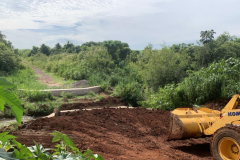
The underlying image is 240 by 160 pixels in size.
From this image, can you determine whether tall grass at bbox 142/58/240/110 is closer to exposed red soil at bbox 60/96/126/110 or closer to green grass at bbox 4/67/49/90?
exposed red soil at bbox 60/96/126/110

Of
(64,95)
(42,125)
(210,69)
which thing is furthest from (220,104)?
(64,95)

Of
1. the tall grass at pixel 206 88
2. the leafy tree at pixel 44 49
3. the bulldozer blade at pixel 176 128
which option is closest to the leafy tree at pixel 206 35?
the tall grass at pixel 206 88

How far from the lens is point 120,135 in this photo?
588cm

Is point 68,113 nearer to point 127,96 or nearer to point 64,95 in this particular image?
point 64,95

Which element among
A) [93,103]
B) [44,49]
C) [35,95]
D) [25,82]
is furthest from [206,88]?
[44,49]

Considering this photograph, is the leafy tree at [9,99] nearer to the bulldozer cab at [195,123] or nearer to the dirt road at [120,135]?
the dirt road at [120,135]

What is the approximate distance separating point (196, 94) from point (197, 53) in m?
12.3

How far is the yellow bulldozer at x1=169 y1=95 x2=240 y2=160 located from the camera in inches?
157

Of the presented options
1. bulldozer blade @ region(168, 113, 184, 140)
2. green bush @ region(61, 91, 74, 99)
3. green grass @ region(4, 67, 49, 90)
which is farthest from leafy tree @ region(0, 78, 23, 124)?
green grass @ region(4, 67, 49, 90)

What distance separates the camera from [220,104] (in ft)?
26.1

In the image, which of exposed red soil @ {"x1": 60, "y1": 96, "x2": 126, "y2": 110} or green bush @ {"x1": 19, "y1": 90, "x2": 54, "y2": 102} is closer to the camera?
exposed red soil @ {"x1": 60, "y1": 96, "x2": 126, "y2": 110}

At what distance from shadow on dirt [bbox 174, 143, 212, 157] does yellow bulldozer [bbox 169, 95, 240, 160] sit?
485 millimetres

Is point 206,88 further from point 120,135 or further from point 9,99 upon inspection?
point 9,99

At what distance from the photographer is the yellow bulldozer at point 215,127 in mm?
3995
